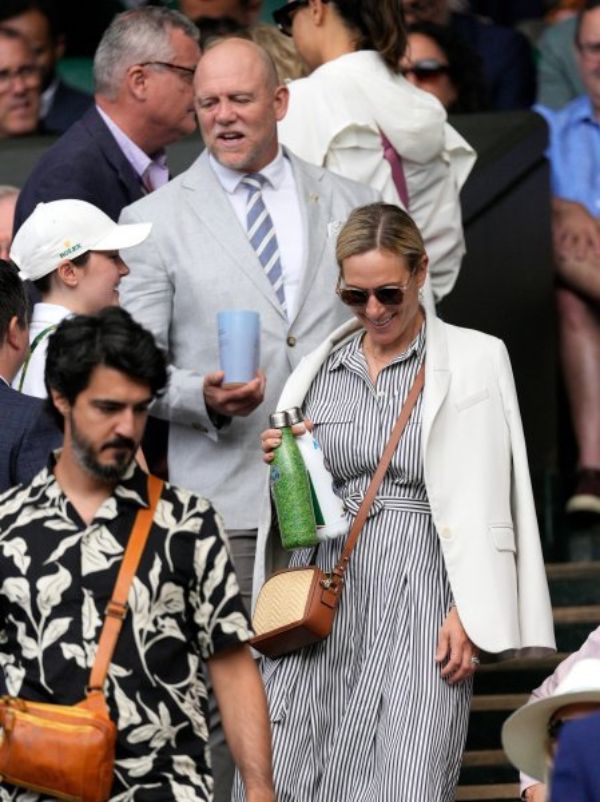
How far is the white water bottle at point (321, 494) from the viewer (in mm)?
6492

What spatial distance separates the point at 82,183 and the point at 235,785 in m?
1.98

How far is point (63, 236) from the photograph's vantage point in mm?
6664

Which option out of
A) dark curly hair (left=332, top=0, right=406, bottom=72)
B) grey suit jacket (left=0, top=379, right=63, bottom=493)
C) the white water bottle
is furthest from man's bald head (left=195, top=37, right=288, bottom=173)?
grey suit jacket (left=0, top=379, right=63, bottom=493)

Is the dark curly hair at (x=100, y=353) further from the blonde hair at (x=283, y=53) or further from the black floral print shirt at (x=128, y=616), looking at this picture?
the blonde hair at (x=283, y=53)

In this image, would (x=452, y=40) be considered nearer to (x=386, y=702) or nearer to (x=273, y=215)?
(x=273, y=215)

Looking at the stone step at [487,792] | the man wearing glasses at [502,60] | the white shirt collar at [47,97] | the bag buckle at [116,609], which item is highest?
the bag buckle at [116,609]

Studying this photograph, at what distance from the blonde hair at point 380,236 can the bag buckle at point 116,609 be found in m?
1.81

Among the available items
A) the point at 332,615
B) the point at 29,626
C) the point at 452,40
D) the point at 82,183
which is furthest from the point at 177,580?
the point at 452,40

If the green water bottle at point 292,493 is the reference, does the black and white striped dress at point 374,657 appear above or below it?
below

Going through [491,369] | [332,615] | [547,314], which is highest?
[491,369]

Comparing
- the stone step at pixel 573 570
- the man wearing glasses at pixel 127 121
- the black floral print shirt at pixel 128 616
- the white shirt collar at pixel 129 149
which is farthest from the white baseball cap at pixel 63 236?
the stone step at pixel 573 570

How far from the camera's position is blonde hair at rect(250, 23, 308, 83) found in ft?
28.9

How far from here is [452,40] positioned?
32.4 ft

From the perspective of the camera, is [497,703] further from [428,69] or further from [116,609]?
[116,609]
